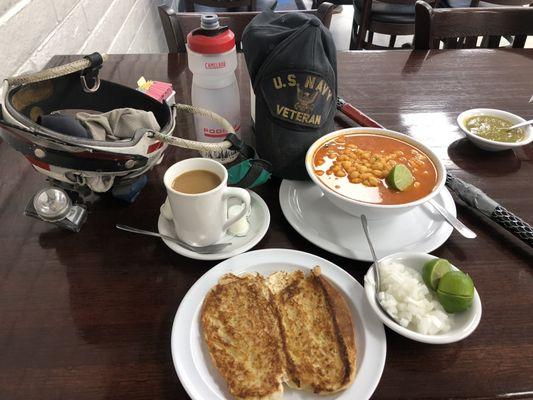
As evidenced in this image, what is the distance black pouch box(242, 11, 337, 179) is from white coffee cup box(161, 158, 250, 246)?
0.20 m

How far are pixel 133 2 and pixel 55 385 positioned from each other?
2.32 m

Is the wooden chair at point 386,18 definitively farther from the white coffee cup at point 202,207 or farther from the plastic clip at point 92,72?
the white coffee cup at point 202,207

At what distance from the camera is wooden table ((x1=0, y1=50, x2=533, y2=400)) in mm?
616

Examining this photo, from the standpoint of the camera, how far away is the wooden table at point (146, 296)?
24.2 inches

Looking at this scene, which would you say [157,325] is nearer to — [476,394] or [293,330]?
[293,330]

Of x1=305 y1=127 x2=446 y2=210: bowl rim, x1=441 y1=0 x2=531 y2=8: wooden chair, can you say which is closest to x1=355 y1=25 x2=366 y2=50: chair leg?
x1=441 y1=0 x2=531 y2=8: wooden chair

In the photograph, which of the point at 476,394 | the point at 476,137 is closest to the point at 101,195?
the point at 476,394

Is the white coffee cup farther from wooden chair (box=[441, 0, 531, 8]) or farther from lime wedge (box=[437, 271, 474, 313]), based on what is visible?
wooden chair (box=[441, 0, 531, 8])

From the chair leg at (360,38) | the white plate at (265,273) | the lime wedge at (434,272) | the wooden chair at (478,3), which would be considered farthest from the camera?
the chair leg at (360,38)

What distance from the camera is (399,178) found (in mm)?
859

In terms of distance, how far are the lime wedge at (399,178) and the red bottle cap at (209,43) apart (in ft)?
1.59

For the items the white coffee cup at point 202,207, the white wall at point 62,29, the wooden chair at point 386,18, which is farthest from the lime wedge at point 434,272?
the wooden chair at point 386,18

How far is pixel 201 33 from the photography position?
919 mm

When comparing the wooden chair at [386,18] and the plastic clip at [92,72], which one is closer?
the plastic clip at [92,72]
